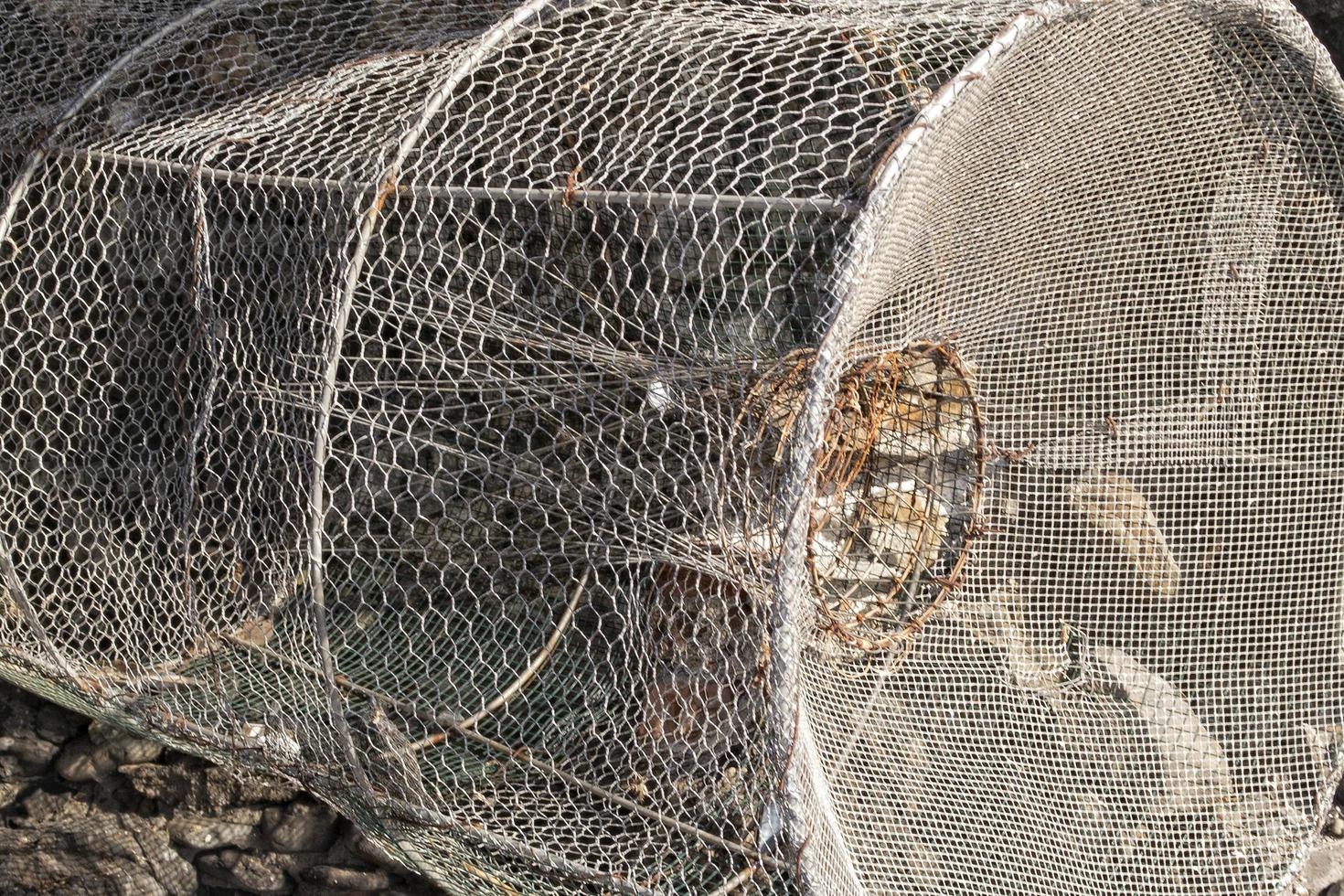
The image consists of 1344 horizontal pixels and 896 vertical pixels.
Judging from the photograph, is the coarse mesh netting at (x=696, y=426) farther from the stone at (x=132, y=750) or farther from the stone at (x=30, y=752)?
the stone at (x=30, y=752)

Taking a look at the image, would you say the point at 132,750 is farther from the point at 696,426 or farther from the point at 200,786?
the point at 696,426

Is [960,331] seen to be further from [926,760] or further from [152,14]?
[152,14]

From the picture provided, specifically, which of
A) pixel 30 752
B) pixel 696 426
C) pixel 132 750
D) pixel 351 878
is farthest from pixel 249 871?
pixel 696 426

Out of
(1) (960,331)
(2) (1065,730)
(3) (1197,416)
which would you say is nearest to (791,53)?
(1) (960,331)

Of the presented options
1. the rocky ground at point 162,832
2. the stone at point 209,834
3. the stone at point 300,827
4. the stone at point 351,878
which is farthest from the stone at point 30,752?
the stone at point 351,878

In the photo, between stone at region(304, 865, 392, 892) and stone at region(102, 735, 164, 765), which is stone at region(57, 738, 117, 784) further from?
stone at region(304, 865, 392, 892)

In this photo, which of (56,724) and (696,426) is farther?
(56,724)
